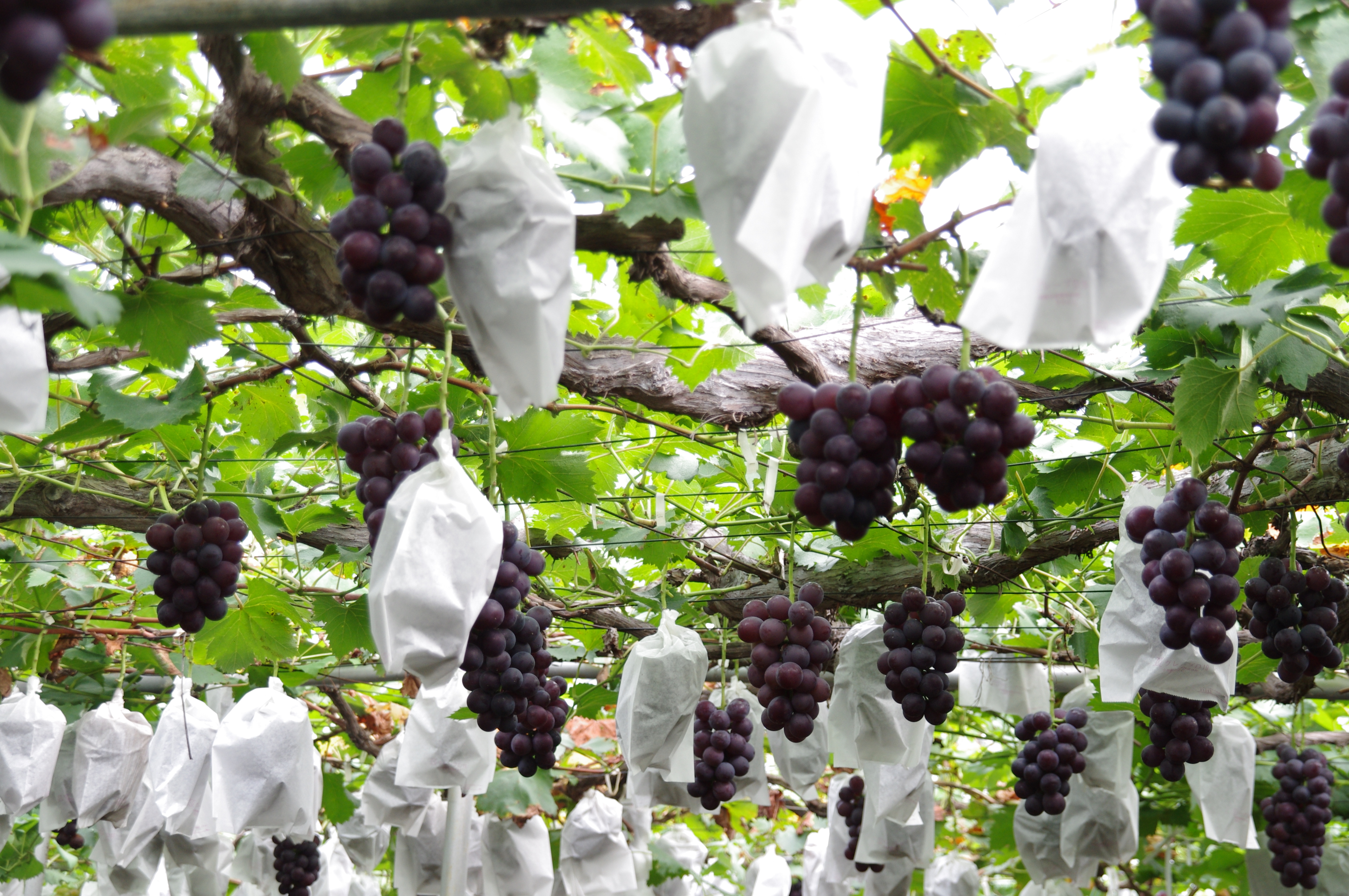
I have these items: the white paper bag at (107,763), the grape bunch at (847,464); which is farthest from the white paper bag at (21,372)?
the white paper bag at (107,763)

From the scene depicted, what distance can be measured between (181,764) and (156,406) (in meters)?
1.70

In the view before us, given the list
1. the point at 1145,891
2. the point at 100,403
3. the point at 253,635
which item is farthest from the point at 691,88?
the point at 1145,891

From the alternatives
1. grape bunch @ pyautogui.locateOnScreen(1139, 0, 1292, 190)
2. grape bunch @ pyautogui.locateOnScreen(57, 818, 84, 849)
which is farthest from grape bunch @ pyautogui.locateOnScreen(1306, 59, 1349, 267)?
grape bunch @ pyautogui.locateOnScreen(57, 818, 84, 849)

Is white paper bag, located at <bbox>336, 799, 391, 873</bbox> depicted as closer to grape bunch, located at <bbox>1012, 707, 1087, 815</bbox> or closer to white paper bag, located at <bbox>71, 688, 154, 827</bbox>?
white paper bag, located at <bbox>71, 688, 154, 827</bbox>

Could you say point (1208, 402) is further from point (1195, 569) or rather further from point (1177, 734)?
point (1177, 734)

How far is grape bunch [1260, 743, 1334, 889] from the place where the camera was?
3523 mm

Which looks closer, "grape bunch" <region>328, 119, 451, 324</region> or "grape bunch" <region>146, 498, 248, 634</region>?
"grape bunch" <region>328, 119, 451, 324</region>

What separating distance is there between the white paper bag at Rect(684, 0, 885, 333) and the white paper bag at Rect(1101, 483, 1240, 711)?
1.14 m

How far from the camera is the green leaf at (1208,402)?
5.95 feet

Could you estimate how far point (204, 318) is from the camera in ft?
5.70

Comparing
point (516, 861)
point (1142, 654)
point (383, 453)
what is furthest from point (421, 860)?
point (1142, 654)

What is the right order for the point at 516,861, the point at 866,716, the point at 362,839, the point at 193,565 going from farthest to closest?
the point at 362,839, the point at 516,861, the point at 866,716, the point at 193,565

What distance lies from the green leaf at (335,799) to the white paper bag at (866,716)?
3.10 m

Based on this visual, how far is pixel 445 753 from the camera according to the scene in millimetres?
2938
